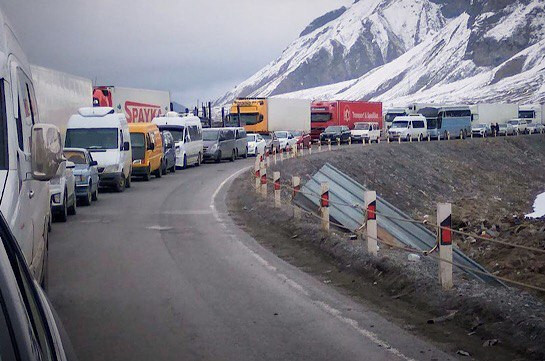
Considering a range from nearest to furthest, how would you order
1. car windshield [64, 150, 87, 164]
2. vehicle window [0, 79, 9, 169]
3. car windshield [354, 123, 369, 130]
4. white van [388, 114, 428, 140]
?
vehicle window [0, 79, 9, 169] → car windshield [64, 150, 87, 164] → white van [388, 114, 428, 140] → car windshield [354, 123, 369, 130]

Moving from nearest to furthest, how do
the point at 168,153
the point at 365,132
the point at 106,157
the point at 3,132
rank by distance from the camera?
1. the point at 3,132
2. the point at 106,157
3. the point at 168,153
4. the point at 365,132

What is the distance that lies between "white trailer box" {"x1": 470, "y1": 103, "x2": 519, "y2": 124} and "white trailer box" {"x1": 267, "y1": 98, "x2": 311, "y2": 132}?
24.6m

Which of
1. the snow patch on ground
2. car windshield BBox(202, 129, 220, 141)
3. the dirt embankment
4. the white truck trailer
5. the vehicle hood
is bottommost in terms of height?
the snow patch on ground

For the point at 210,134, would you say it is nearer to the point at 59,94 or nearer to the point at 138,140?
the point at 138,140

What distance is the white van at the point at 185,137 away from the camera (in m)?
38.2

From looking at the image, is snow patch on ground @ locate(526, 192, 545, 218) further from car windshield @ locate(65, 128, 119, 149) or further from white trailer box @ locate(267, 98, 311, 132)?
white trailer box @ locate(267, 98, 311, 132)

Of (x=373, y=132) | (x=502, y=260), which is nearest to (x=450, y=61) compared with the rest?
(x=373, y=132)

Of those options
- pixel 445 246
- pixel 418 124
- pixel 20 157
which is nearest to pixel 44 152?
pixel 20 157

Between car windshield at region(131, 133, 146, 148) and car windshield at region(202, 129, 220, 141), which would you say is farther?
car windshield at region(202, 129, 220, 141)

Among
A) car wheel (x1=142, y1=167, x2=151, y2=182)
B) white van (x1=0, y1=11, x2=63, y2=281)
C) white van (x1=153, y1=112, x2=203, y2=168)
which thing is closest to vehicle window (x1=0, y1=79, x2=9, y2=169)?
white van (x1=0, y1=11, x2=63, y2=281)

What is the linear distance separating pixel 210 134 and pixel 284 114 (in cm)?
1589

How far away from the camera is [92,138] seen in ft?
84.2

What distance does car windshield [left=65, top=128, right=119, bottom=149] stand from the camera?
2553cm

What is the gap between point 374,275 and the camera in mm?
10906
